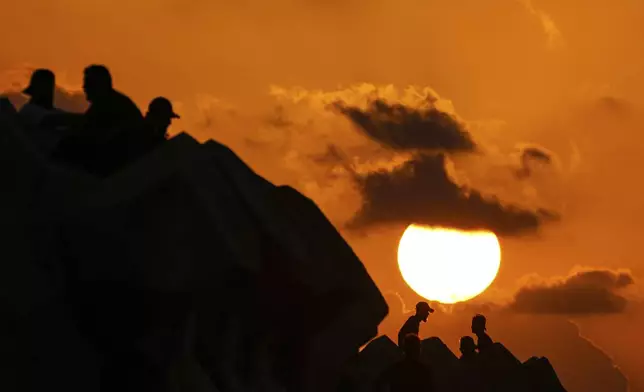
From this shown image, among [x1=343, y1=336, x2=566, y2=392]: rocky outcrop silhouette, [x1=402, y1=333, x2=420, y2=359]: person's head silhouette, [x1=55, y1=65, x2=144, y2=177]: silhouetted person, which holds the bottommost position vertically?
[x1=402, y1=333, x2=420, y2=359]: person's head silhouette

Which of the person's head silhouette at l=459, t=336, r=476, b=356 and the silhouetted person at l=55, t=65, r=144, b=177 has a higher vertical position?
the person's head silhouette at l=459, t=336, r=476, b=356

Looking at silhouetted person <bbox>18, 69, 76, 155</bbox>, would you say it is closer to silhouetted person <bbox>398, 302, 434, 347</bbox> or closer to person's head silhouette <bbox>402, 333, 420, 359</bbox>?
person's head silhouette <bbox>402, 333, 420, 359</bbox>

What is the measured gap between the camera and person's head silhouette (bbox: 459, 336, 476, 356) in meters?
26.2

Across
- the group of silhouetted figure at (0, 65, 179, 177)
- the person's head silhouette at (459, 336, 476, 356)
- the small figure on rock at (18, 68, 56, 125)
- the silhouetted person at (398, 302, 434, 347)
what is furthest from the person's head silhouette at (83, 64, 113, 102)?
the person's head silhouette at (459, 336, 476, 356)

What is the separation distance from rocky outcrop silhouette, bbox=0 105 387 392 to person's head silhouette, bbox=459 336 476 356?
10683 mm

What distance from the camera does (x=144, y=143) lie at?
1639 cm

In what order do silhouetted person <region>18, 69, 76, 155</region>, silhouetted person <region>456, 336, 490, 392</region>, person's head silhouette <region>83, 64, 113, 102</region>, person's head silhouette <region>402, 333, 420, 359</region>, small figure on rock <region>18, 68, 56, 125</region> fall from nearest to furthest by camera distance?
1. person's head silhouette <region>402, 333, 420, 359</region>
2. person's head silhouette <region>83, 64, 113, 102</region>
3. silhouetted person <region>18, 69, 76, 155</region>
4. small figure on rock <region>18, 68, 56, 125</region>
5. silhouetted person <region>456, 336, 490, 392</region>

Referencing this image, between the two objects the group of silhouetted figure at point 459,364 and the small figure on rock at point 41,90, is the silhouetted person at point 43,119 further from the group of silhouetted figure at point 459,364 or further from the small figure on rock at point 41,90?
the group of silhouetted figure at point 459,364

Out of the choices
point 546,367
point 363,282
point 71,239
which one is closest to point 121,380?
point 71,239

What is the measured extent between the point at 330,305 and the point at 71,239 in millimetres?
4320

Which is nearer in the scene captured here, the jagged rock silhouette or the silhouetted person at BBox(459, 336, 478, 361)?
the jagged rock silhouette

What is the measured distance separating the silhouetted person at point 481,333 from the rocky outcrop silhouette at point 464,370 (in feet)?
3.66

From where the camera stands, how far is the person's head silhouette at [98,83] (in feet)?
53.4

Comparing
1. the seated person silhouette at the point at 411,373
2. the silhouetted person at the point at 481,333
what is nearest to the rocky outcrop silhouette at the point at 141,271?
the seated person silhouette at the point at 411,373
